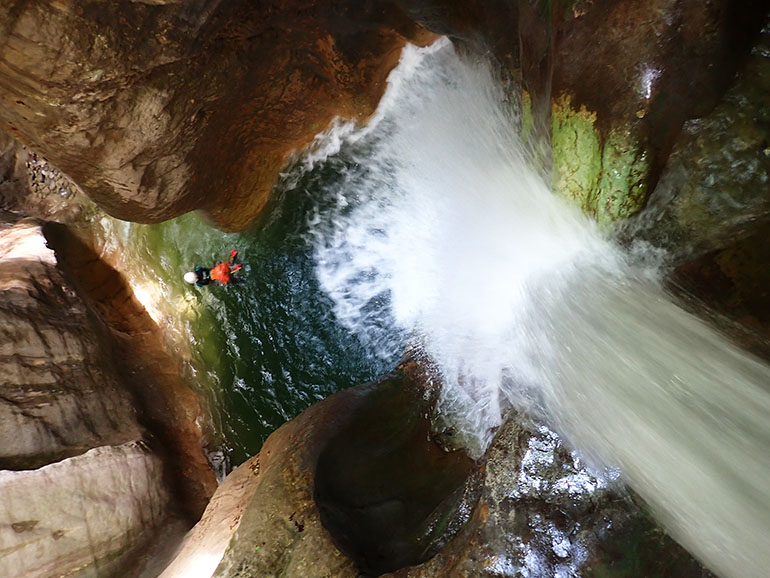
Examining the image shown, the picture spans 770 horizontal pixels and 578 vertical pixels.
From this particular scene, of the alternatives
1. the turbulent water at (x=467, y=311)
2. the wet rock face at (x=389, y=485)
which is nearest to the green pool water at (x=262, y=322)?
the turbulent water at (x=467, y=311)

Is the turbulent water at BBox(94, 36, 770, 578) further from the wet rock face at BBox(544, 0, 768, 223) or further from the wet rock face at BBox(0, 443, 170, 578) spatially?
the wet rock face at BBox(0, 443, 170, 578)

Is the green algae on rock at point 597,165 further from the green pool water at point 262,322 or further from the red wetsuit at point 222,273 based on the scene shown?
the red wetsuit at point 222,273

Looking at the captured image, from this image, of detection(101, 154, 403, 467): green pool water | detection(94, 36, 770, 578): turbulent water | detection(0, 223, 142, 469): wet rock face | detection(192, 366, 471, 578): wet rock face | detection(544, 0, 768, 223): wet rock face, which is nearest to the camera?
detection(544, 0, 768, 223): wet rock face

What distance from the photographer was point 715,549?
202 cm

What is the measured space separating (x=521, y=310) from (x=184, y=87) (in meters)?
2.39

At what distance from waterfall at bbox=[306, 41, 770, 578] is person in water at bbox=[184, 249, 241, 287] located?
798mm

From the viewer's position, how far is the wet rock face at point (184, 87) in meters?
2.76

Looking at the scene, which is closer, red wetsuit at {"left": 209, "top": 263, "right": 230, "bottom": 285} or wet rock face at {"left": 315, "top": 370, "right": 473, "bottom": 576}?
wet rock face at {"left": 315, "top": 370, "right": 473, "bottom": 576}

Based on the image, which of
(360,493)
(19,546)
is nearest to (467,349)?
(360,493)

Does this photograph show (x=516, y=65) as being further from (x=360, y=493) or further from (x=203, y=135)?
(x=360, y=493)

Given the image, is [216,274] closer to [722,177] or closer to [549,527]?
[549,527]

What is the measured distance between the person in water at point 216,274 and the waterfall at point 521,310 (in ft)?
2.62

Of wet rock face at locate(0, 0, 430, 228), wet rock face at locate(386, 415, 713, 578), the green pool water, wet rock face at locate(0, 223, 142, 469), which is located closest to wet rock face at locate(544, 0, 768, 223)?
wet rock face at locate(386, 415, 713, 578)

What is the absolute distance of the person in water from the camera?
16.3ft
